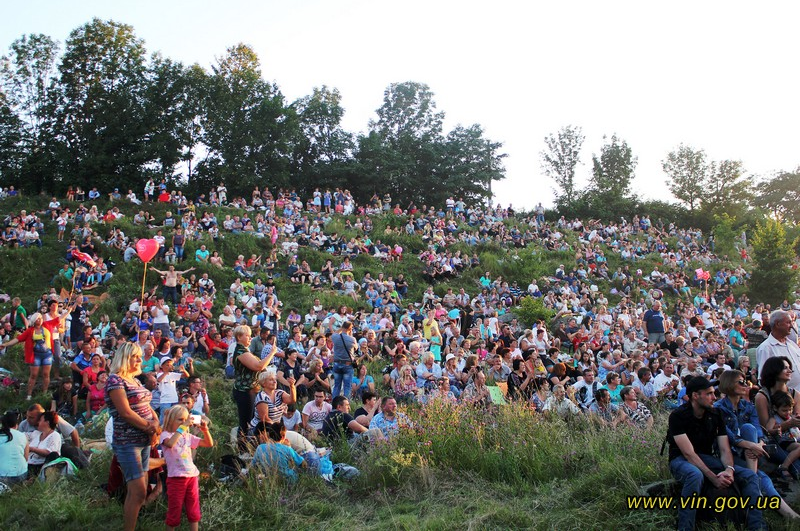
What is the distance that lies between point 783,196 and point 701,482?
61.5 m

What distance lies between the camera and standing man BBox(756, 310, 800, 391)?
5352mm

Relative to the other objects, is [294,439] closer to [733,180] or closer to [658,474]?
[658,474]

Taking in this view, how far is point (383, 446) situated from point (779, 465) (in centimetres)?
375

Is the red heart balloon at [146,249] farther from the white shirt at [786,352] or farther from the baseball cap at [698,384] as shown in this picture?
the white shirt at [786,352]

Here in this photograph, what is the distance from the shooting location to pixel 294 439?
6.84 m

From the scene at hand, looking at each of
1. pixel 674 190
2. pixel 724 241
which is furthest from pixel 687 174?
pixel 724 241

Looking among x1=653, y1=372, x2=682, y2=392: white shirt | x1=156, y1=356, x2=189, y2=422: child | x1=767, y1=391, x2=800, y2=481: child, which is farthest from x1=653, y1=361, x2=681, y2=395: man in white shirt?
x1=156, y1=356, x2=189, y2=422: child

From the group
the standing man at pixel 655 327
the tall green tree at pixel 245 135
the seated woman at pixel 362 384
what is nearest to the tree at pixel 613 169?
the tall green tree at pixel 245 135

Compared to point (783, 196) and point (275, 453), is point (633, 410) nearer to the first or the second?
point (275, 453)

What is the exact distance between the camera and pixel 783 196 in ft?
184

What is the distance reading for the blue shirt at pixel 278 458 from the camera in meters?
6.10

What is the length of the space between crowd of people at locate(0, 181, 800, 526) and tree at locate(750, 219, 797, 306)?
1098 mm

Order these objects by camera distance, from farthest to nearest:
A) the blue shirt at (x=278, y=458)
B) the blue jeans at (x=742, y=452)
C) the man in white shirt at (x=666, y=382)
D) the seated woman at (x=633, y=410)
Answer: the man in white shirt at (x=666, y=382)
the seated woman at (x=633, y=410)
the blue shirt at (x=278, y=458)
the blue jeans at (x=742, y=452)

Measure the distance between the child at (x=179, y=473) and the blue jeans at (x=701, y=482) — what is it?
391 cm
